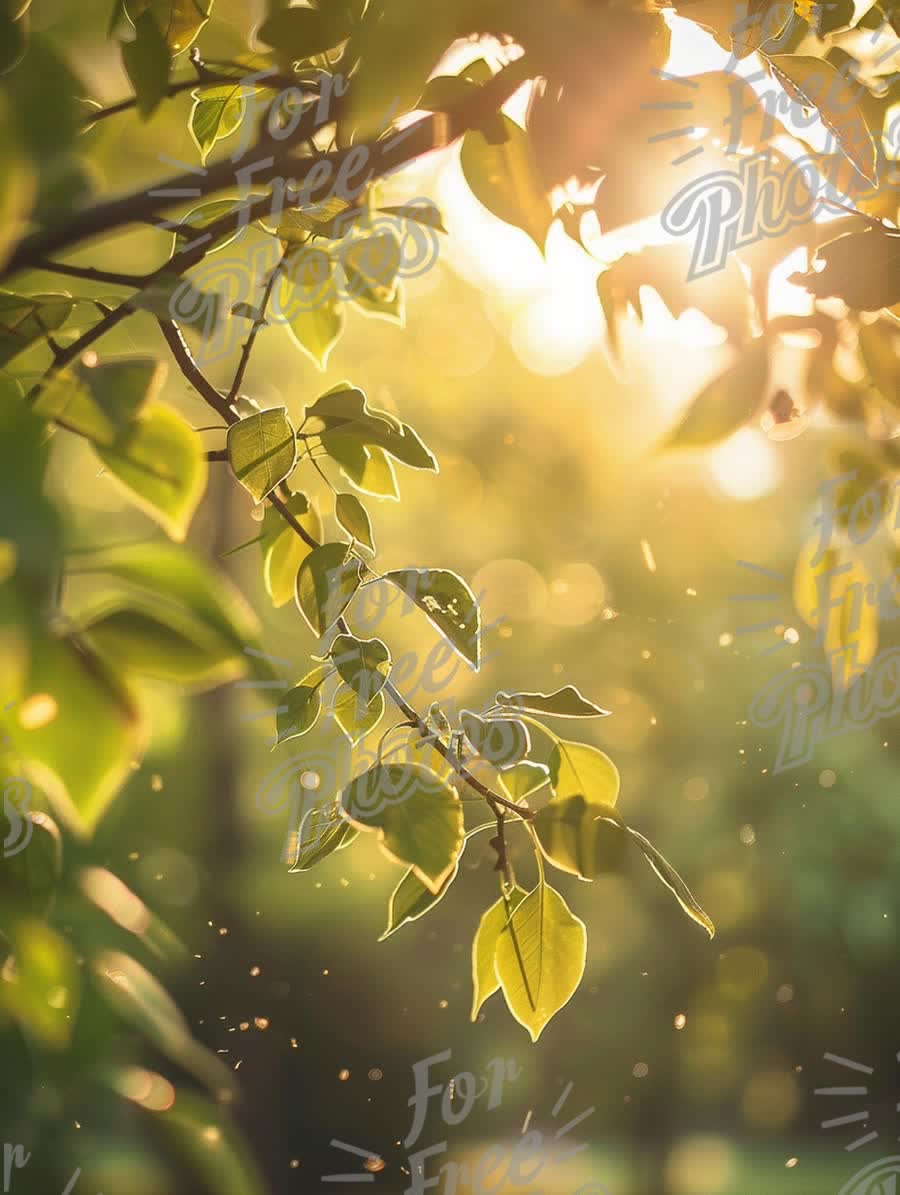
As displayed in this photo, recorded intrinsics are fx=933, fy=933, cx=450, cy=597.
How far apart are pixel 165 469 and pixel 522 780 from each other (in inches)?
6.7

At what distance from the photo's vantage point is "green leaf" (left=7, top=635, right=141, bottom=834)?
4.9 inches

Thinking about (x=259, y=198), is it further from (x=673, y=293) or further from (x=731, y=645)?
(x=731, y=645)

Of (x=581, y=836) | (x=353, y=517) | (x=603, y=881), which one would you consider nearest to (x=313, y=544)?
(x=353, y=517)

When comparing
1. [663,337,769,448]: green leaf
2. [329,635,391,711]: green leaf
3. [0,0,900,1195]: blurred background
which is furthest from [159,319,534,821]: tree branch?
[0,0,900,1195]: blurred background

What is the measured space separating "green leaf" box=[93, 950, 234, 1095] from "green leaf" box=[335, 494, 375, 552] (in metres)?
0.15

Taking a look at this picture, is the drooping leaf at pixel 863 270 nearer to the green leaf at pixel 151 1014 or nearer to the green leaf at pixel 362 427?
the green leaf at pixel 362 427

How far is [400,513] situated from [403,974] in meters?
1.74

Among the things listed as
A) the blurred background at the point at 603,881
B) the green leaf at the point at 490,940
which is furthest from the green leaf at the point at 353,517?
the blurred background at the point at 603,881

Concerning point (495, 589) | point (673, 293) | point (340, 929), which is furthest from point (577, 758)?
point (340, 929)

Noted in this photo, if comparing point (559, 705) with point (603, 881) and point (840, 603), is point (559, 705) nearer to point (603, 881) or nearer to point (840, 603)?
point (840, 603)

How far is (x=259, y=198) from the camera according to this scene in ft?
0.94

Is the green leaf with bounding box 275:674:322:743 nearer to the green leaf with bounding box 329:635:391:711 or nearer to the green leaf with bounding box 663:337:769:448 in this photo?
the green leaf with bounding box 329:635:391:711

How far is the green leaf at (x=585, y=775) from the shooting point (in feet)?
0.92

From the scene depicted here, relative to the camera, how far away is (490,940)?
0.89 ft
